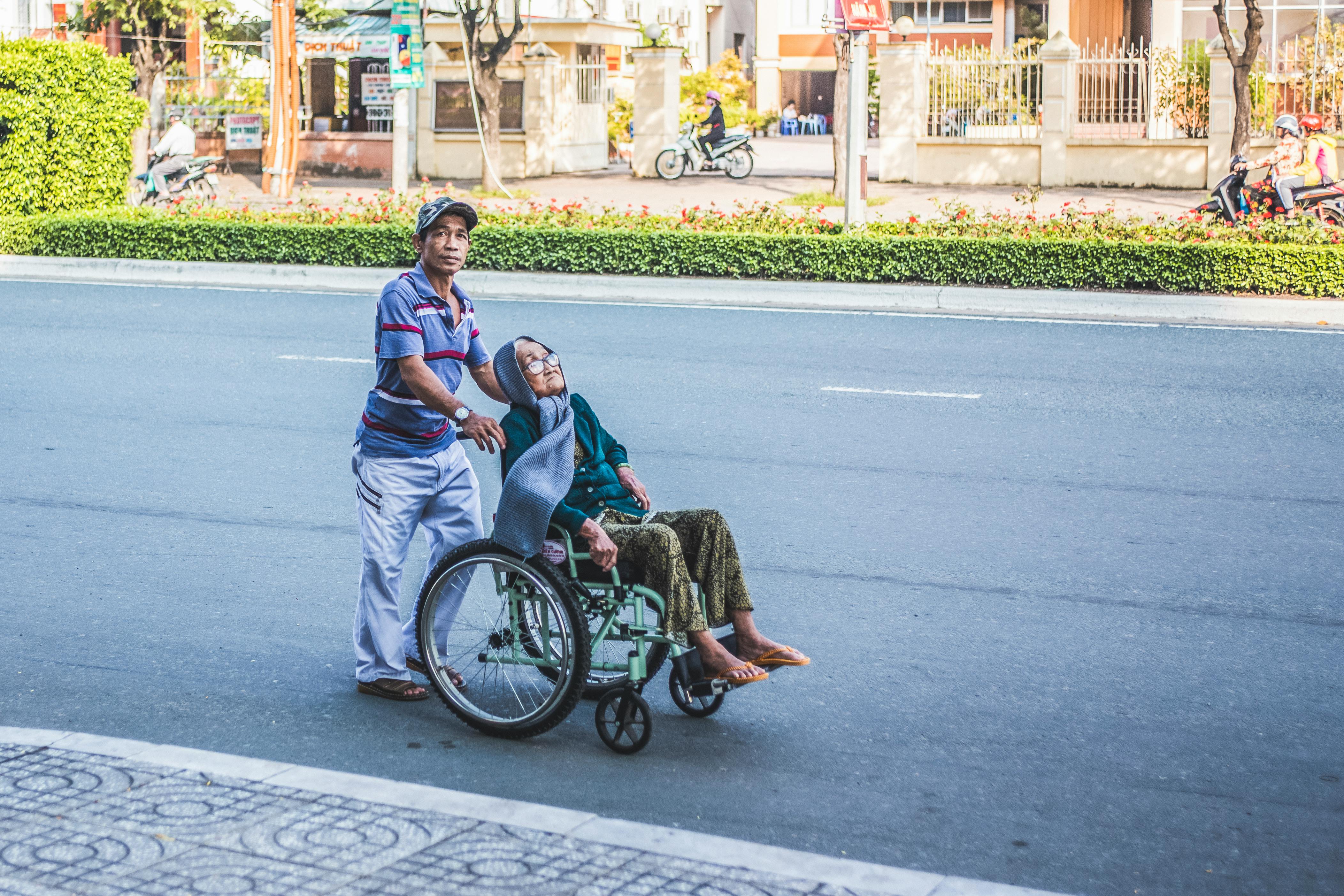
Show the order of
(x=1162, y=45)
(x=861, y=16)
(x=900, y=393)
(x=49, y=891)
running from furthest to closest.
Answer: (x=1162, y=45) < (x=861, y=16) < (x=900, y=393) < (x=49, y=891)

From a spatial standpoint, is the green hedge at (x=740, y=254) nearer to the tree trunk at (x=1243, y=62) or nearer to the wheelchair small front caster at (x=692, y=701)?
the tree trunk at (x=1243, y=62)

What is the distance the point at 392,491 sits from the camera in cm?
524

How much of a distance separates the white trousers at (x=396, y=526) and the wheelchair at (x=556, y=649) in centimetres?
11

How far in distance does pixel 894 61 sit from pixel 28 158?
14.4m

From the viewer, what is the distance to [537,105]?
32.3m

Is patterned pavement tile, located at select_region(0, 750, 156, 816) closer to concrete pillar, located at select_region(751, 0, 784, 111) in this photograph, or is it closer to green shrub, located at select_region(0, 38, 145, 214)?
green shrub, located at select_region(0, 38, 145, 214)

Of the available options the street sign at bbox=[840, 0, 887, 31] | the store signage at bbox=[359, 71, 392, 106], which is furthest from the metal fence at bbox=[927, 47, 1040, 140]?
the store signage at bbox=[359, 71, 392, 106]

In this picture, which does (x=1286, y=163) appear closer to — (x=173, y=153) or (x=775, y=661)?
(x=775, y=661)

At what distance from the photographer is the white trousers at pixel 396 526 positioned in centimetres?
524

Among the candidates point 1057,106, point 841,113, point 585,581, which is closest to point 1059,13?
point 1057,106

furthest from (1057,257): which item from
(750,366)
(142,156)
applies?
(142,156)

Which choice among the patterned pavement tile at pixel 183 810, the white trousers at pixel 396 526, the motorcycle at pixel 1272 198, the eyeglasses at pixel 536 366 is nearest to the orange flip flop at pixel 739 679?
the white trousers at pixel 396 526

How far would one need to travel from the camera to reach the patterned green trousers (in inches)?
189

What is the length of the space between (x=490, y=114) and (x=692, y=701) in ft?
80.2
